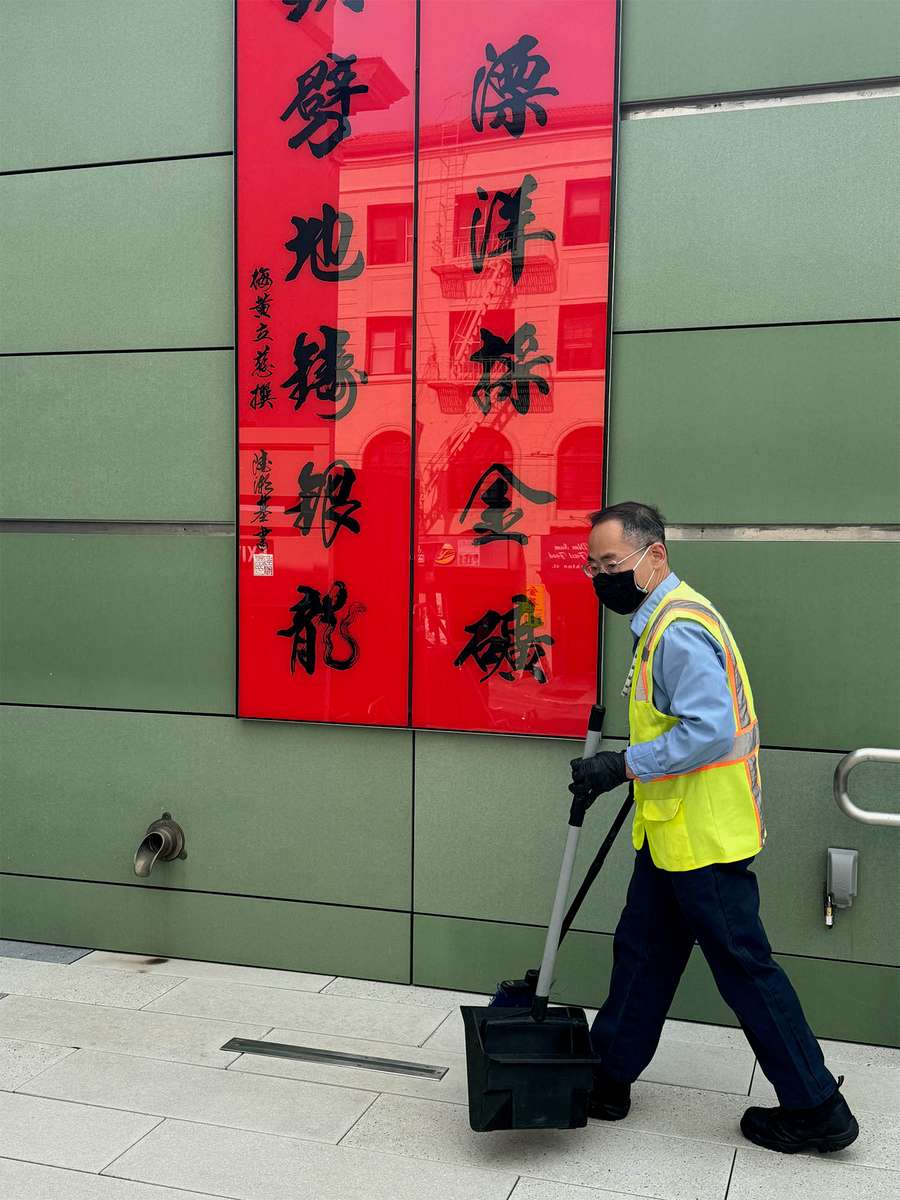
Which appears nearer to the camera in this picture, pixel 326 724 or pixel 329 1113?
pixel 329 1113

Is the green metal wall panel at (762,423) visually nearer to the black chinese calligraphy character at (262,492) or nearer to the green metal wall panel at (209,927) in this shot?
the black chinese calligraphy character at (262,492)

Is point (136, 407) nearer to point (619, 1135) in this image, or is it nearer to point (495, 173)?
point (495, 173)

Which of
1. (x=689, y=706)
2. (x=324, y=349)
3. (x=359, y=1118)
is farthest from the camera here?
(x=324, y=349)

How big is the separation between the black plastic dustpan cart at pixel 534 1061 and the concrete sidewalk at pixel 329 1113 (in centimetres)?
15

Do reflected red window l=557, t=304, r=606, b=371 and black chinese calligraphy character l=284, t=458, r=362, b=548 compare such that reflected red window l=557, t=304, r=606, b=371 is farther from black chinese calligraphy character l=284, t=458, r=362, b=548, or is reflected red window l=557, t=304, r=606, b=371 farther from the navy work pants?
the navy work pants

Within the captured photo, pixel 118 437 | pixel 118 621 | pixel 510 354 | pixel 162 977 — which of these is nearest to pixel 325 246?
pixel 510 354

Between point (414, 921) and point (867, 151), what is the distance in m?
3.39

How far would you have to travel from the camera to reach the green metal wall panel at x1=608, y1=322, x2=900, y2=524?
413 cm

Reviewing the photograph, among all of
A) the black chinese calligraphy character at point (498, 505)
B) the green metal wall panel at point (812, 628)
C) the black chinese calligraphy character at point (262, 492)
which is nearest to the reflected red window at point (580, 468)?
the black chinese calligraphy character at point (498, 505)

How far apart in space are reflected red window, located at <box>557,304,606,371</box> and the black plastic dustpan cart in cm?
155

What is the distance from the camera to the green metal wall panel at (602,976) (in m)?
4.21

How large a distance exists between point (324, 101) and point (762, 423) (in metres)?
2.18

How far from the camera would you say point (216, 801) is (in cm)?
501

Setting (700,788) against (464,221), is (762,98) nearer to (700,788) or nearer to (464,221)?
(464,221)
